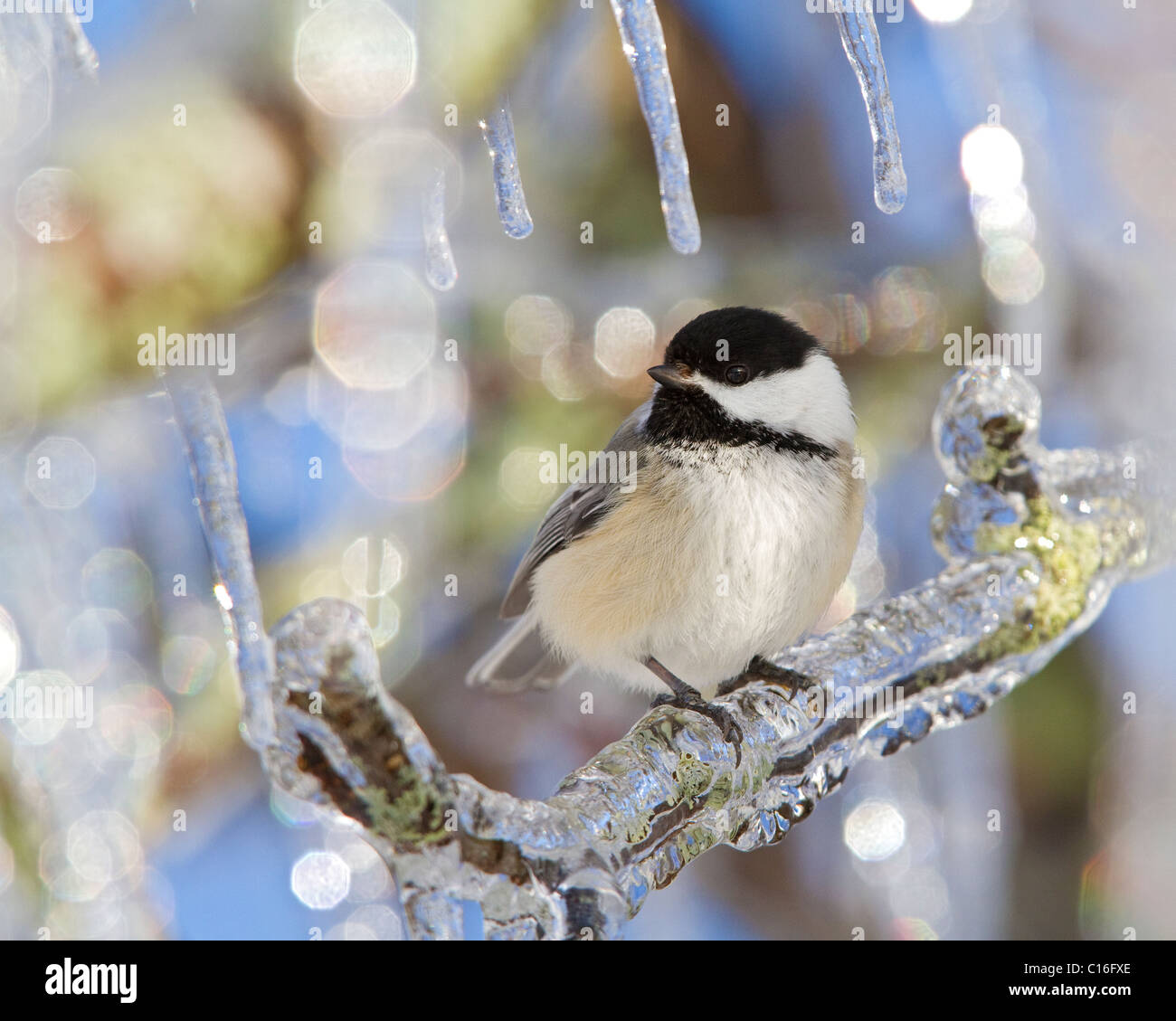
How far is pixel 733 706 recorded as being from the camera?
101 cm

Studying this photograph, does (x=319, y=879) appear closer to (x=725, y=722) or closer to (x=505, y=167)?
(x=725, y=722)

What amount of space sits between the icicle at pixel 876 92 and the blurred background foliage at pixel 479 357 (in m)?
0.29

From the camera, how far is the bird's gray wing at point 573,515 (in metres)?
1.37

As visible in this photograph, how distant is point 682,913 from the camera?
1835 millimetres

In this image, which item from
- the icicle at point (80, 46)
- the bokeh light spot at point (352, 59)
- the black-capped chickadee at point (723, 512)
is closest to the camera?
the icicle at point (80, 46)

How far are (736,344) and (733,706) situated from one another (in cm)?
46

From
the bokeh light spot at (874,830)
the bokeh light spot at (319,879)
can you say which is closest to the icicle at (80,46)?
the bokeh light spot at (319,879)

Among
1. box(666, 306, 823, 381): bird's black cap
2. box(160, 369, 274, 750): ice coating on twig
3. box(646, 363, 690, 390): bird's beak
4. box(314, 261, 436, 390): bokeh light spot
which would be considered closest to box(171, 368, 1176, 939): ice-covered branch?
box(160, 369, 274, 750): ice coating on twig

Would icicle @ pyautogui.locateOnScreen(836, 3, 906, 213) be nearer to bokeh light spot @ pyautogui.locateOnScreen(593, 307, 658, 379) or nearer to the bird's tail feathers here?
bokeh light spot @ pyautogui.locateOnScreen(593, 307, 658, 379)

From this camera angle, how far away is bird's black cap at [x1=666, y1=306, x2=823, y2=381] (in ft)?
4.05

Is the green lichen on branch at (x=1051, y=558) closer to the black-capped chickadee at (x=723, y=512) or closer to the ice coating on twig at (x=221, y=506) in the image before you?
Result: the black-capped chickadee at (x=723, y=512)

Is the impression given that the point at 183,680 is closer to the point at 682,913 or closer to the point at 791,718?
the point at 791,718
